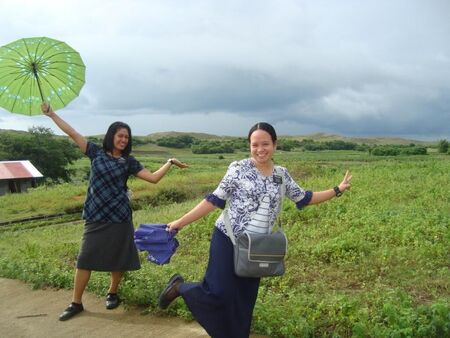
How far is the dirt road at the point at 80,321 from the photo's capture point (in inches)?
181

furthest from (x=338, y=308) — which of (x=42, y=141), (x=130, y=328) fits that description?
(x=42, y=141)

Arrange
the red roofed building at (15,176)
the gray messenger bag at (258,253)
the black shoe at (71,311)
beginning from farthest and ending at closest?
the red roofed building at (15,176)
the black shoe at (71,311)
the gray messenger bag at (258,253)

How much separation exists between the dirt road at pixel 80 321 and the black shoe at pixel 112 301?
0.18 ft

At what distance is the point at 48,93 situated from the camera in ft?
17.4

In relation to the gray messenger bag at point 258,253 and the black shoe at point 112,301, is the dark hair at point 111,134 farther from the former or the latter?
the gray messenger bag at point 258,253

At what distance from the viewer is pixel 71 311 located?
5.14 meters

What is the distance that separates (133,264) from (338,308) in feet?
7.18

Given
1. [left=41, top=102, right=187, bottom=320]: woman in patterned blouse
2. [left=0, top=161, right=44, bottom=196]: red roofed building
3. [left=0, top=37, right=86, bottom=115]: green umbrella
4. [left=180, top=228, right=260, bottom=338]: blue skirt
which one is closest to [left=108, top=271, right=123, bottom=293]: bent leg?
[left=41, top=102, right=187, bottom=320]: woman in patterned blouse

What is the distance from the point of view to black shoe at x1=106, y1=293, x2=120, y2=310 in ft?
17.3

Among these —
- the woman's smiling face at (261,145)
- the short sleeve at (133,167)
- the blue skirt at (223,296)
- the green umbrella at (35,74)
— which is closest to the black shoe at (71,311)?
the short sleeve at (133,167)

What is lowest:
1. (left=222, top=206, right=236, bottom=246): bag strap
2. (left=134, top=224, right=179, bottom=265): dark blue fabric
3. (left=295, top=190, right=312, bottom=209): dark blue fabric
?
(left=134, top=224, right=179, bottom=265): dark blue fabric

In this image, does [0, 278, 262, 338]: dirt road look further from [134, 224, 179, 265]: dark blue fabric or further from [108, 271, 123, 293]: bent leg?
[134, 224, 179, 265]: dark blue fabric

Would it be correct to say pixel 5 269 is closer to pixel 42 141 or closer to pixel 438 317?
pixel 438 317

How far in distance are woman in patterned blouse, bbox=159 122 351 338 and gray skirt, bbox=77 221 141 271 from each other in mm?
1522
